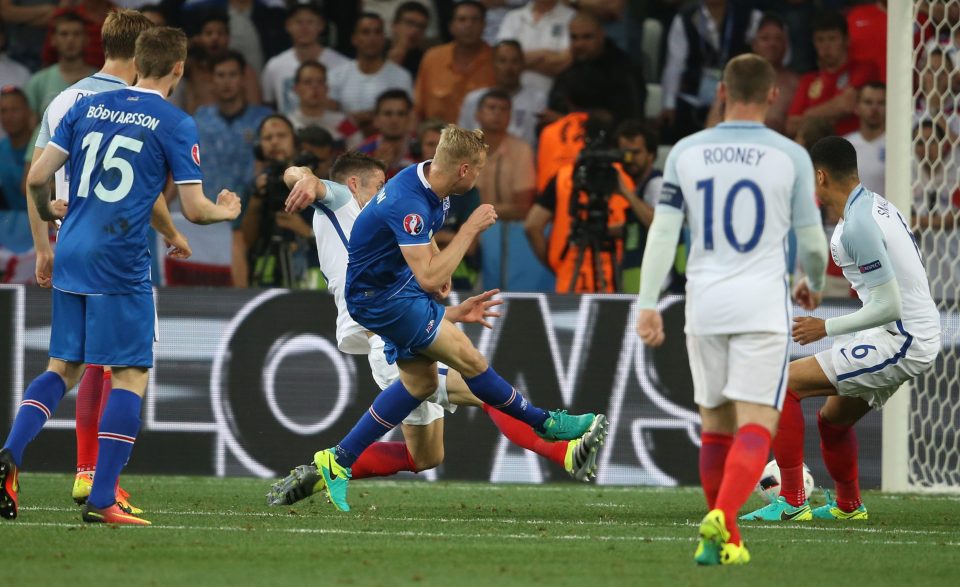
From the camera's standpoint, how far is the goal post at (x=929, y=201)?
9984 mm

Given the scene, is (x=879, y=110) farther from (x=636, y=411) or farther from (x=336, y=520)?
(x=336, y=520)

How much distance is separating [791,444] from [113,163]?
3.84m

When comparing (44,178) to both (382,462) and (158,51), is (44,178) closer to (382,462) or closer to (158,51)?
(158,51)

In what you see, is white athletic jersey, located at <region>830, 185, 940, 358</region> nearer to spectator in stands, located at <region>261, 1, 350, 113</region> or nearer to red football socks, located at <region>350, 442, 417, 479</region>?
red football socks, located at <region>350, 442, 417, 479</region>

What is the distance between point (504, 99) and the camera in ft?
40.1

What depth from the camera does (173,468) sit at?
10.3m

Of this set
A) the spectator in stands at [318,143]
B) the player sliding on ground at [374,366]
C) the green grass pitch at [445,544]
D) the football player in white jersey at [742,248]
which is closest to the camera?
the green grass pitch at [445,544]

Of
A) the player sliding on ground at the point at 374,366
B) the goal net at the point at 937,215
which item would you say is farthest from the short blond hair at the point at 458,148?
the goal net at the point at 937,215

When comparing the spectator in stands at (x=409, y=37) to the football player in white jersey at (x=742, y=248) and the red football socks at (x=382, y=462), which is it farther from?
the football player in white jersey at (x=742, y=248)

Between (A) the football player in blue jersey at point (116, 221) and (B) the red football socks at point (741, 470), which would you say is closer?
(B) the red football socks at point (741, 470)

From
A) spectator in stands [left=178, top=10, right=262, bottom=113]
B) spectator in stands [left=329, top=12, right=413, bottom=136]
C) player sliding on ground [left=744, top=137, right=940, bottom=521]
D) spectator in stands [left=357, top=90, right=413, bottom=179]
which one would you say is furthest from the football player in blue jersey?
spectator in stands [left=178, top=10, right=262, bottom=113]

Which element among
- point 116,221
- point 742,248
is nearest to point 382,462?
point 116,221

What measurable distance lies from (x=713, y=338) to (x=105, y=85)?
3458mm

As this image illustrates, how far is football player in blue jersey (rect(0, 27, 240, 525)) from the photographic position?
6.38 metres
